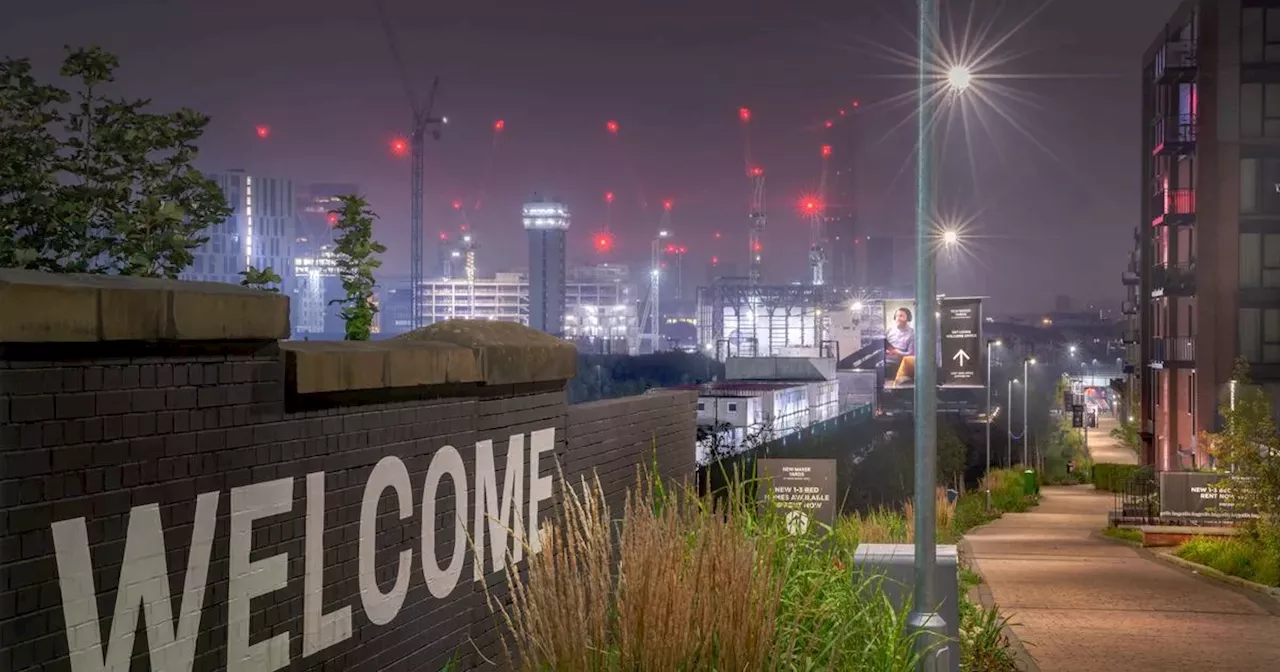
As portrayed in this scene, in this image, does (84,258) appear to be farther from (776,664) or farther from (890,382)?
(890,382)

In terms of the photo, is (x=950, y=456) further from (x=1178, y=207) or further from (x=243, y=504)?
(x=243, y=504)

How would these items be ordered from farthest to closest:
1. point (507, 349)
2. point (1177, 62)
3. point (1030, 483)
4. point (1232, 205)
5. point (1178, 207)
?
point (1030, 483) < point (1177, 62) < point (1178, 207) < point (1232, 205) < point (507, 349)

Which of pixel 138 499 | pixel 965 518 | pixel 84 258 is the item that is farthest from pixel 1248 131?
pixel 138 499

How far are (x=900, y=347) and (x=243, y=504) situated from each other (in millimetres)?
20014

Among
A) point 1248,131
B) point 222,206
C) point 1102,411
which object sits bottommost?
point 1102,411

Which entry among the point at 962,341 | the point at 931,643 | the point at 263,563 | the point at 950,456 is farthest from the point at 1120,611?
the point at 950,456

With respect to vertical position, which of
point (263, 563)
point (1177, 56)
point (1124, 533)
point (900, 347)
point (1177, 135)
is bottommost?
point (1124, 533)

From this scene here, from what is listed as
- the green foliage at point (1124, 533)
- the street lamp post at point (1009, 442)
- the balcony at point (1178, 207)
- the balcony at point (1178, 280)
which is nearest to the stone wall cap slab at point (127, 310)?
the green foliage at point (1124, 533)

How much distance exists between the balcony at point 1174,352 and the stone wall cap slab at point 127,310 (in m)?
48.4

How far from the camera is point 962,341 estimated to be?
20828 mm

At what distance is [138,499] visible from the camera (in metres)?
5.82

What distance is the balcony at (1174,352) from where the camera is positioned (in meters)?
51.4

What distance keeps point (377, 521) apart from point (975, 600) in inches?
558

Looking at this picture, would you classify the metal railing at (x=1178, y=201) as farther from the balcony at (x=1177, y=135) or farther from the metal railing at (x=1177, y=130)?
the metal railing at (x=1177, y=130)
